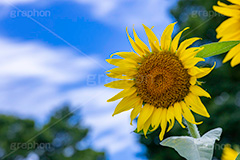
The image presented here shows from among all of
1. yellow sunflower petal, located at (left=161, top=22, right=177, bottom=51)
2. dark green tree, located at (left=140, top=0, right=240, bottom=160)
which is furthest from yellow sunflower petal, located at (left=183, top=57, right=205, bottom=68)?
dark green tree, located at (left=140, top=0, right=240, bottom=160)

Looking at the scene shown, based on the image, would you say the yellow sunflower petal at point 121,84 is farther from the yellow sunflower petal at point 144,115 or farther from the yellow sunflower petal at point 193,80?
the yellow sunflower petal at point 193,80

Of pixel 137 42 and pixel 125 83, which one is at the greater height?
pixel 137 42

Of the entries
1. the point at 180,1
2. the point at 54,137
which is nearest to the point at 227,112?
the point at 180,1

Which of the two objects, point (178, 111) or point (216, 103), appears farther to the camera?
point (216, 103)

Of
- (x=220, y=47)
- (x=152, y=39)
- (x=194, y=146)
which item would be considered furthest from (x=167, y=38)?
(x=194, y=146)

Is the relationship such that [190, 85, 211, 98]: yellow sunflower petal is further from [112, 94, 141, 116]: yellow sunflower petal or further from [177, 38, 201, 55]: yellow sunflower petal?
[112, 94, 141, 116]: yellow sunflower petal

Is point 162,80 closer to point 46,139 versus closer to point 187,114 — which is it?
point 187,114

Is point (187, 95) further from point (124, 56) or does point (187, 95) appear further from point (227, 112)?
point (227, 112)
